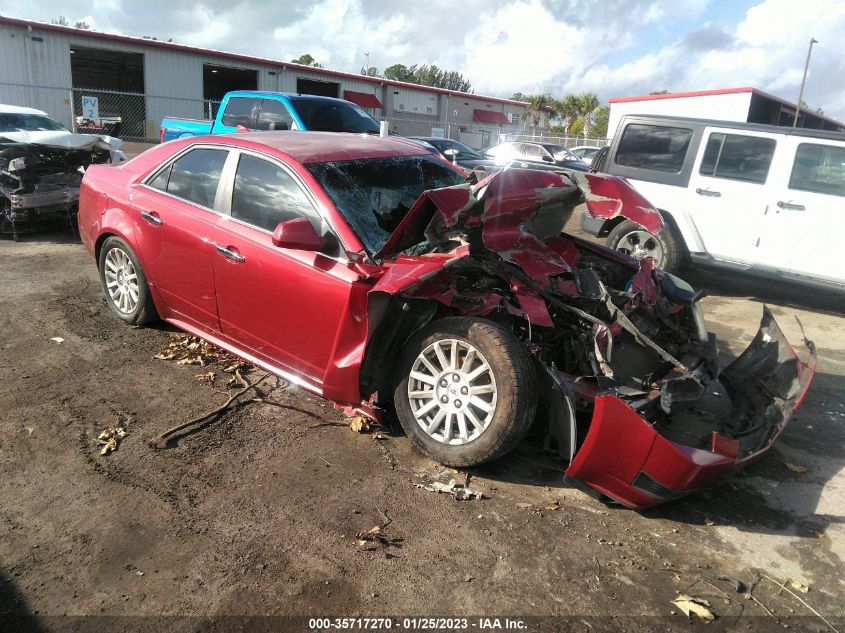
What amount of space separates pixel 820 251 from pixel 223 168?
627cm

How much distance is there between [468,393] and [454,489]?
1.72 ft

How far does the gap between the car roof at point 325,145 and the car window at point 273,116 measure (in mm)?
5132

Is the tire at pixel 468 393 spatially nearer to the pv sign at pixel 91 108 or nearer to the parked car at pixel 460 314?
the parked car at pixel 460 314

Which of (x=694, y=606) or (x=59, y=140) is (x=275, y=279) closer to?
(x=694, y=606)

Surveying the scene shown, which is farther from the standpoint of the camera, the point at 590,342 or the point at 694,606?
the point at 590,342

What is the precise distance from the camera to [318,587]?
8.61 ft

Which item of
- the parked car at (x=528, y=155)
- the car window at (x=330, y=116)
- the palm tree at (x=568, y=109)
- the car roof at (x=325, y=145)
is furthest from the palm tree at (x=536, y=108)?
the car roof at (x=325, y=145)

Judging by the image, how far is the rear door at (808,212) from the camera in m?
6.65

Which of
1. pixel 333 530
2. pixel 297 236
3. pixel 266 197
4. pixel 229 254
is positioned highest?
pixel 266 197

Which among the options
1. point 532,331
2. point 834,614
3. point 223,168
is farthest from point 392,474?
point 223,168

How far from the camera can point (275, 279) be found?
12.6 ft

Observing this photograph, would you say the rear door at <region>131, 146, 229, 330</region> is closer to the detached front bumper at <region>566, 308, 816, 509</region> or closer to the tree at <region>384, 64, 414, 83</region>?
the detached front bumper at <region>566, 308, 816, 509</region>

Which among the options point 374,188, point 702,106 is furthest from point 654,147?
point 702,106

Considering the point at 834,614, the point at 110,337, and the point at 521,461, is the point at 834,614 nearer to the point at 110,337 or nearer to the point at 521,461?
the point at 521,461
